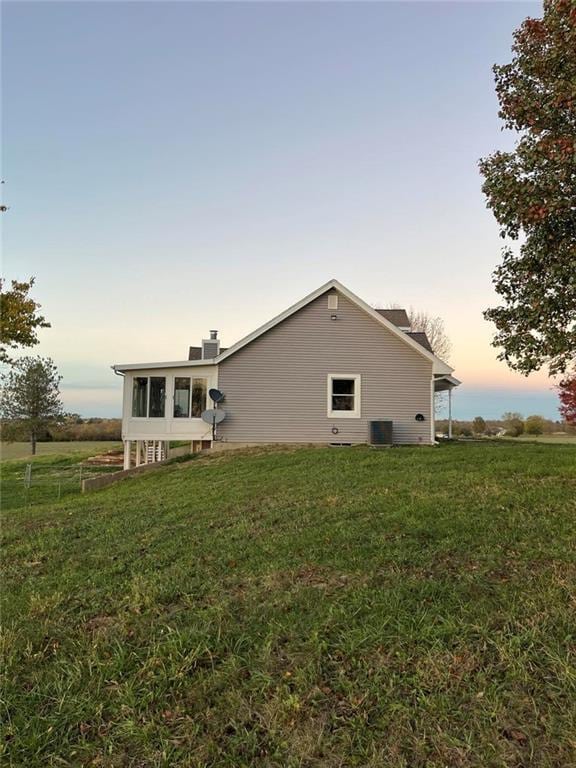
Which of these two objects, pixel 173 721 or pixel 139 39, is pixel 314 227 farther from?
pixel 173 721

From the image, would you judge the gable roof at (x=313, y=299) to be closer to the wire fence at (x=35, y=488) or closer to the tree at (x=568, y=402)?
the wire fence at (x=35, y=488)

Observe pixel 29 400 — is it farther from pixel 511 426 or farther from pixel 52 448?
pixel 511 426

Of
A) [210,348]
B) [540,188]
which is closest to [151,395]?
[210,348]

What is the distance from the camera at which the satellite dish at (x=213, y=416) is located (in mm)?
14727

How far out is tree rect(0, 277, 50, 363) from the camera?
53.6 feet

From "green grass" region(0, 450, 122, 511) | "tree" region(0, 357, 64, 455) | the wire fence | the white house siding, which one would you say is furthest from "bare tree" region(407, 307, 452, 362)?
"tree" region(0, 357, 64, 455)

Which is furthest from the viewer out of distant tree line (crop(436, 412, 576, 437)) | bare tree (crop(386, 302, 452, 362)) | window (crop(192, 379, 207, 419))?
bare tree (crop(386, 302, 452, 362))

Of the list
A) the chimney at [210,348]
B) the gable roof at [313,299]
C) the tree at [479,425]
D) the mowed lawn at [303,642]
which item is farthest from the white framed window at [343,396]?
the tree at [479,425]

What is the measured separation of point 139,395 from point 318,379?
5787 mm

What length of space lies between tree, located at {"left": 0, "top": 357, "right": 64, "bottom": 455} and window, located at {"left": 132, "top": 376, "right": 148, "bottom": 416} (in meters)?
17.4

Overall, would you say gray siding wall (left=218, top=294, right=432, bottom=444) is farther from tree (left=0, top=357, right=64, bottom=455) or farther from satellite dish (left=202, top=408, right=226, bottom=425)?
tree (left=0, top=357, right=64, bottom=455)

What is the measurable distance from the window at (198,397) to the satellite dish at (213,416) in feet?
1.85

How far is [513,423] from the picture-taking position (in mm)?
30031

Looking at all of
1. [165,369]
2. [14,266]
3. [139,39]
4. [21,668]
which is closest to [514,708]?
[21,668]
